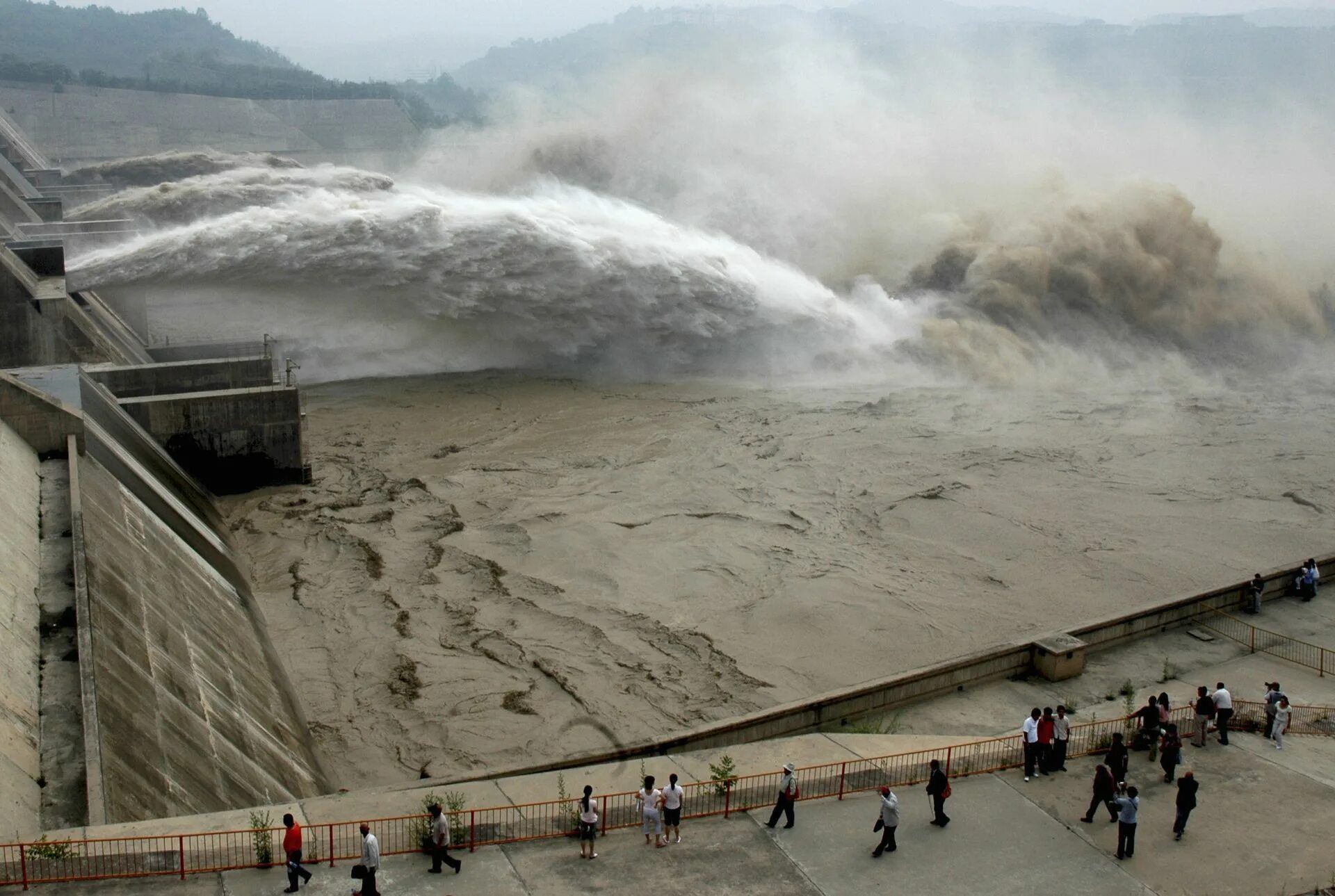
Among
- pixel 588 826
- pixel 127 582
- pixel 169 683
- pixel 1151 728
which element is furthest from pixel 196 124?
pixel 588 826

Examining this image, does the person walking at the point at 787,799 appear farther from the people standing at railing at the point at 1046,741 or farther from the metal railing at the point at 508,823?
the people standing at railing at the point at 1046,741

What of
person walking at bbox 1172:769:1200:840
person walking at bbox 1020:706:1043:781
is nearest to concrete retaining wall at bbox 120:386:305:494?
person walking at bbox 1020:706:1043:781

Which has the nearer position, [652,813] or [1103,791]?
[652,813]

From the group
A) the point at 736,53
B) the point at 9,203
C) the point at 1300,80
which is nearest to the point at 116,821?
the point at 9,203

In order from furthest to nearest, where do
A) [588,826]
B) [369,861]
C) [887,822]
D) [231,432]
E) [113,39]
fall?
[113,39]
[231,432]
[887,822]
[588,826]
[369,861]

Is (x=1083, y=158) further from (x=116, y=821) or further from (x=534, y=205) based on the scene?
(x=116, y=821)

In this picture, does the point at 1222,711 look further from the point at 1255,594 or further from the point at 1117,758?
the point at 1255,594
